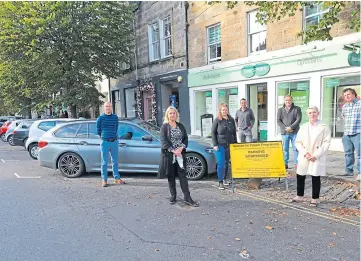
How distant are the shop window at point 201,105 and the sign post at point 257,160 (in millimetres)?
8668

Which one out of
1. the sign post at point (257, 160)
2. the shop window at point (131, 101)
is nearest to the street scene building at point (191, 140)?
the sign post at point (257, 160)

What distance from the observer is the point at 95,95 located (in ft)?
55.9

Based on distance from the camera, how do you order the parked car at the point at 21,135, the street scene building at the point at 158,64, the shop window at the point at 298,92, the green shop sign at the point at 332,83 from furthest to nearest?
1. the street scene building at the point at 158,64
2. the parked car at the point at 21,135
3. the shop window at the point at 298,92
4. the green shop sign at the point at 332,83

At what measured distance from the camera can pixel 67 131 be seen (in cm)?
785

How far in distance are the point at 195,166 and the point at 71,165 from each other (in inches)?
129

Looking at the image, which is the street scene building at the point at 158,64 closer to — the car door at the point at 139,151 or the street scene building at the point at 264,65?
the street scene building at the point at 264,65

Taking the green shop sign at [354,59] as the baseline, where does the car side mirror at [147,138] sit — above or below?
below

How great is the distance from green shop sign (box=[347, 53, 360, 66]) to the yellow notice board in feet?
14.9

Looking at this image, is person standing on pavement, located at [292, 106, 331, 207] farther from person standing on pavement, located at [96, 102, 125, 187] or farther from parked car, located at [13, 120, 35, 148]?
parked car, located at [13, 120, 35, 148]

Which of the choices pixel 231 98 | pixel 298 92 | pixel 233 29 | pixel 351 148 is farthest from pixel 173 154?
pixel 233 29

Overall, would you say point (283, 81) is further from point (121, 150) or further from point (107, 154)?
point (107, 154)

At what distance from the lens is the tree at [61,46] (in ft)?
46.3

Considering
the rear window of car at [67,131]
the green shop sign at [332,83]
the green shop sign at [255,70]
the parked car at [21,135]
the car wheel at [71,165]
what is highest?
the green shop sign at [255,70]

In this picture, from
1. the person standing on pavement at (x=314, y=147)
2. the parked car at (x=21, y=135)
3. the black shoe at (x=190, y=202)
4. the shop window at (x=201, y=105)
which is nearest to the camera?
the person standing on pavement at (x=314, y=147)
